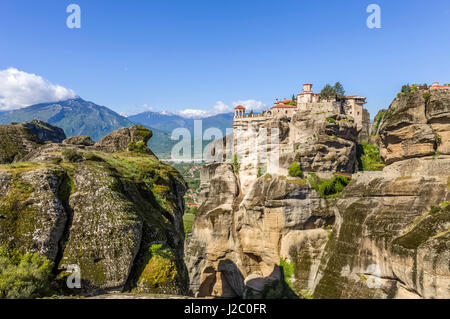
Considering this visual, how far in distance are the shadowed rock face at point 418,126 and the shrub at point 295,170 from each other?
10.5 meters

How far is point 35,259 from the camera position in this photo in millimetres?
7660

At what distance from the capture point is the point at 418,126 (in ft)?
101

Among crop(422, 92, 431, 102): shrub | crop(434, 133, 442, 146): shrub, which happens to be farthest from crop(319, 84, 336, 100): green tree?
crop(434, 133, 442, 146): shrub

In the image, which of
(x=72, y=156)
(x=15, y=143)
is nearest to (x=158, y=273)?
(x=72, y=156)

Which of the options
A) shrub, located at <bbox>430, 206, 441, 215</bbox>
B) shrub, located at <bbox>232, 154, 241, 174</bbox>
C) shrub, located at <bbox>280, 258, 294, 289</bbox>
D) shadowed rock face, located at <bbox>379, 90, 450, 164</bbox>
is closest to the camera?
shrub, located at <bbox>430, 206, 441, 215</bbox>

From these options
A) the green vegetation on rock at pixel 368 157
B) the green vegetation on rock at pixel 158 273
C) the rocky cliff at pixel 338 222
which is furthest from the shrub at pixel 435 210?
the green vegetation on rock at pixel 158 273

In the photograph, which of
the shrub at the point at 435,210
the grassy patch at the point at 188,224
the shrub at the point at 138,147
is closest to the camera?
the shrub at the point at 138,147

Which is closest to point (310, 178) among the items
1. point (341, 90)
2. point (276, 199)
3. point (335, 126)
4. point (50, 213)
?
point (276, 199)

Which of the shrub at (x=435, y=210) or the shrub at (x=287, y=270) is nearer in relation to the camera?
the shrub at (x=435, y=210)

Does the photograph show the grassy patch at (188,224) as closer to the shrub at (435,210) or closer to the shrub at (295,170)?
the shrub at (295,170)

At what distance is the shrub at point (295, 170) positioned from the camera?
119 feet

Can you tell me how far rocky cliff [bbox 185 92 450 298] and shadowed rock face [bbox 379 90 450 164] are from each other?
98 mm

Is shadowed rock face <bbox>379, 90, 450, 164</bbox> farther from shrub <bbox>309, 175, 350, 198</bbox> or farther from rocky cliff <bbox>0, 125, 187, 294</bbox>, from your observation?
rocky cliff <bbox>0, 125, 187, 294</bbox>

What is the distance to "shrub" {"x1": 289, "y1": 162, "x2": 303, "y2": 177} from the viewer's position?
119ft
